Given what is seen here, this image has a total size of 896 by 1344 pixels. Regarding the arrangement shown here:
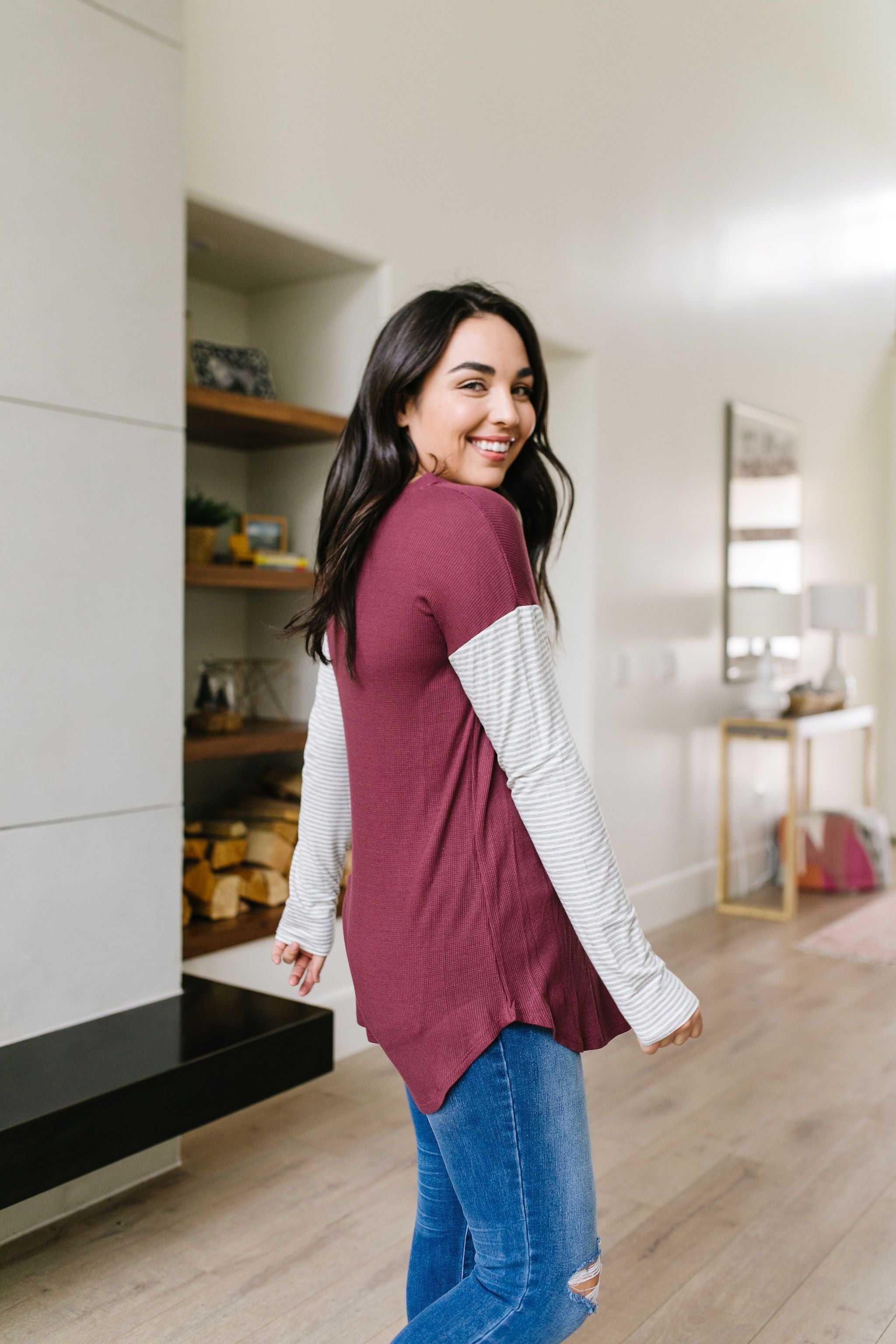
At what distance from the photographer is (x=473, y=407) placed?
1188 millimetres

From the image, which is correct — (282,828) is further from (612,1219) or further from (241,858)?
(612,1219)

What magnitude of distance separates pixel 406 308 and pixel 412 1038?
732mm

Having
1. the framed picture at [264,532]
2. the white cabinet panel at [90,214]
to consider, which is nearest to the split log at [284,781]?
the framed picture at [264,532]

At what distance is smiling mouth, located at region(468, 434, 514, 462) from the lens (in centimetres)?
120

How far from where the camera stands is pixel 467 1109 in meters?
1.11

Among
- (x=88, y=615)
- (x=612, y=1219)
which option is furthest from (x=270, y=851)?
(x=612, y=1219)

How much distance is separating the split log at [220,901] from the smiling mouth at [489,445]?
6.42 ft

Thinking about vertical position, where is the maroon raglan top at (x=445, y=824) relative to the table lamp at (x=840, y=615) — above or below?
below

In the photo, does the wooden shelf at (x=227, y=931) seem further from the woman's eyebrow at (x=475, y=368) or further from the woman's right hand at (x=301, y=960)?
the woman's eyebrow at (x=475, y=368)

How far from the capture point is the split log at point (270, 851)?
9.93ft

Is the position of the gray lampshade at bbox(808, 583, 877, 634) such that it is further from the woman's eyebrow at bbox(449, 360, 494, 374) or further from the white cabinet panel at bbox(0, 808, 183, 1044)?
the woman's eyebrow at bbox(449, 360, 494, 374)

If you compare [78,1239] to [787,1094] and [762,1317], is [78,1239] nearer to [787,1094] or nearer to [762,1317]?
[762,1317]

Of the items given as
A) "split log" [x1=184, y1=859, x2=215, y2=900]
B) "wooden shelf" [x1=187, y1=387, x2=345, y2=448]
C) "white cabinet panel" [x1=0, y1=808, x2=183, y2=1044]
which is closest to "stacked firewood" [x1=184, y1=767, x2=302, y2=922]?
"split log" [x1=184, y1=859, x2=215, y2=900]

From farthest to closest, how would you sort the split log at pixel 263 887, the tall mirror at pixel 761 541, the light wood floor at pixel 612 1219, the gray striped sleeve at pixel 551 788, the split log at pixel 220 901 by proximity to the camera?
the tall mirror at pixel 761 541 → the split log at pixel 263 887 → the split log at pixel 220 901 → the light wood floor at pixel 612 1219 → the gray striped sleeve at pixel 551 788
